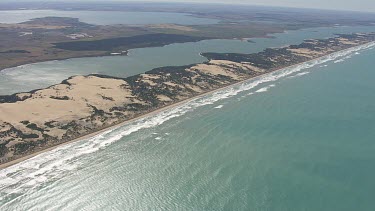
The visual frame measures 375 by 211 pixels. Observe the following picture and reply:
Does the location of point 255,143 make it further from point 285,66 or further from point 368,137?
point 285,66

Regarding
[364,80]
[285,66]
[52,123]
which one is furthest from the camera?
[285,66]

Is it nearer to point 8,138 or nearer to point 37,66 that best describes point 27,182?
point 8,138

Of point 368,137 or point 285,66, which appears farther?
point 285,66

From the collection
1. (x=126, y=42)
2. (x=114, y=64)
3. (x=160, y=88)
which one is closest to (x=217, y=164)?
(x=160, y=88)

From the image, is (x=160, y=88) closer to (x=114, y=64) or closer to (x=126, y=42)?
(x=114, y=64)

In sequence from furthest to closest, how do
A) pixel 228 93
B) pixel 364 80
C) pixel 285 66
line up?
pixel 285 66, pixel 364 80, pixel 228 93

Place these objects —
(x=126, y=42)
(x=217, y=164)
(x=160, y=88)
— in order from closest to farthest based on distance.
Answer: (x=217, y=164), (x=160, y=88), (x=126, y=42)

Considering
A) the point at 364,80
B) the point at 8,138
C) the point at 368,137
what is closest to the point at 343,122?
the point at 368,137
